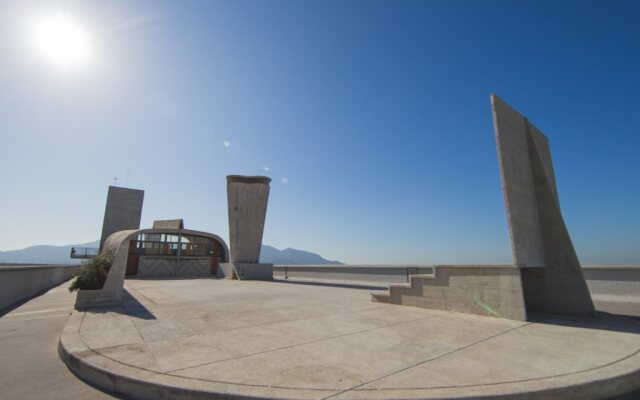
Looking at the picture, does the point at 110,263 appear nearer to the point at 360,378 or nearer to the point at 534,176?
the point at 360,378

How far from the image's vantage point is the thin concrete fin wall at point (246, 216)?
25.1m

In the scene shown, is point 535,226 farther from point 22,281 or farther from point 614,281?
point 22,281

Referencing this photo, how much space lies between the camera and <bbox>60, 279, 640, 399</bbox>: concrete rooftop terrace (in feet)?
11.0

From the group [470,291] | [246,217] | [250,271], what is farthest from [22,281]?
[470,291]

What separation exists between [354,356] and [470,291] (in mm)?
4889

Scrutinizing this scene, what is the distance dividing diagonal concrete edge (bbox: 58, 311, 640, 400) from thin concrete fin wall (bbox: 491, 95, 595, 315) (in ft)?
12.1

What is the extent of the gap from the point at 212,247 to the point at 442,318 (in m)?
29.7

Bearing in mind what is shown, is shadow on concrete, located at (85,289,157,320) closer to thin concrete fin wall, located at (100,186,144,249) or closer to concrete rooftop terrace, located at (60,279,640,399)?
concrete rooftop terrace, located at (60,279,640,399)

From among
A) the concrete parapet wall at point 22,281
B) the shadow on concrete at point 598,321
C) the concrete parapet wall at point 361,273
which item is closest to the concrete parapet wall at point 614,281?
the shadow on concrete at point 598,321

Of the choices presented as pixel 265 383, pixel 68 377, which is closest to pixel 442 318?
pixel 265 383

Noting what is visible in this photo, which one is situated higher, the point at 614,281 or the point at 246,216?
the point at 246,216

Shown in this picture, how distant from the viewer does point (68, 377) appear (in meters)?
4.15

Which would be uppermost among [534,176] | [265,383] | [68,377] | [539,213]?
[534,176]

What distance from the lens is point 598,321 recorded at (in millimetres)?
7070
